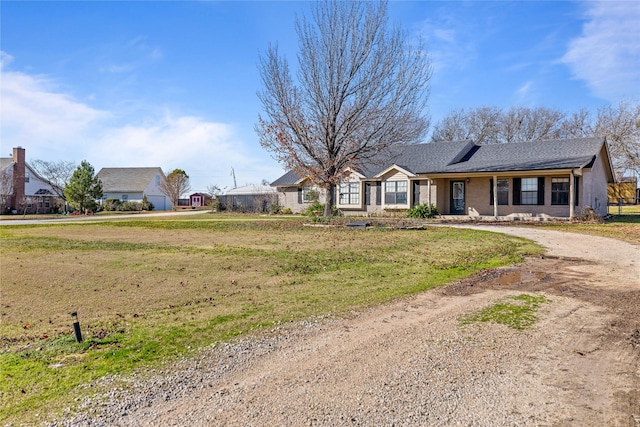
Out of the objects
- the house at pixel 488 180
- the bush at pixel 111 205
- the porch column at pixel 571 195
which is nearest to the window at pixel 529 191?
the house at pixel 488 180

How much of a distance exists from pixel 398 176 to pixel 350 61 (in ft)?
29.2

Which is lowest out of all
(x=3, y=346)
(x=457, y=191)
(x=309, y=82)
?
(x=3, y=346)

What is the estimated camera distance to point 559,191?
22.5 meters

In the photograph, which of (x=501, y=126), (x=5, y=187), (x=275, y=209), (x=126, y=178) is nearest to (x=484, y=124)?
(x=501, y=126)

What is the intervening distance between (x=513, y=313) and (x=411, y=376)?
8.34 ft

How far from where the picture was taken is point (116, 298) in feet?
23.0

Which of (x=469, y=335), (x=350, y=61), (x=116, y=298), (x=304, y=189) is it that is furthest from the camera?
(x=304, y=189)

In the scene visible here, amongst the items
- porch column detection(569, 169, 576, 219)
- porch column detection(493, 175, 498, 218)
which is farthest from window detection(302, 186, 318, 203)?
porch column detection(569, 169, 576, 219)

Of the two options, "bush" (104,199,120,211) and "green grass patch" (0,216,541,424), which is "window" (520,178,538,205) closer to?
"green grass patch" (0,216,541,424)

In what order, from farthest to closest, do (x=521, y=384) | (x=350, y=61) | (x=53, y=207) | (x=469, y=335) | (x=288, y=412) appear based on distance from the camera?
(x=53, y=207) → (x=350, y=61) → (x=469, y=335) → (x=521, y=384) → (x=288, y=412)

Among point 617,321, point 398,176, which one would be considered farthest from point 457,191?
point 617,321

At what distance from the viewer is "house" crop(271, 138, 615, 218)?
22516mm

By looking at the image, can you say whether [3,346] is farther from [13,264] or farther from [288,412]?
[13,264]

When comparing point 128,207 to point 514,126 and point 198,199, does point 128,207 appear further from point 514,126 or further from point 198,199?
point 514,126
